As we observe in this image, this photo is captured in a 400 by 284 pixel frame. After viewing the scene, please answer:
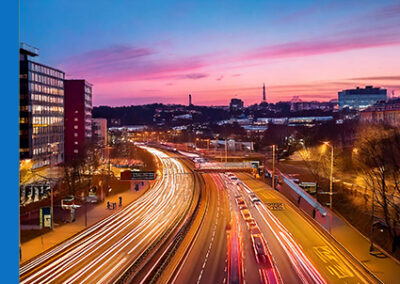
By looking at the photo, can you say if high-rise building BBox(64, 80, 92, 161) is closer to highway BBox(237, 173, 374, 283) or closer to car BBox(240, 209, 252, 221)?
highway BBox(237, 173, 374, 283)

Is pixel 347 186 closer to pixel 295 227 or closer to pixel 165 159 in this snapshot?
pixel 295 227

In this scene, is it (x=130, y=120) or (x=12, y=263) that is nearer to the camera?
(x=12, y=263)

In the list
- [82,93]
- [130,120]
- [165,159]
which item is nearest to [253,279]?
[165,159]

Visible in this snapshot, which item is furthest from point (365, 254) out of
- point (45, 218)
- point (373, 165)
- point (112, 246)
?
point (45, 218)

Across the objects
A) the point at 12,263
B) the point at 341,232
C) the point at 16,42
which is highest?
the point at 16,42

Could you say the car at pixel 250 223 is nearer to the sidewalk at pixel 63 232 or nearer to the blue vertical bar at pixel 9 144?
the sidewalk at pixel 63 232

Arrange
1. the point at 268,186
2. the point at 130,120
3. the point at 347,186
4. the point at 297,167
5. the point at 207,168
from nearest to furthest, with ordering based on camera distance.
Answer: the point at 347,186 → the point at 268,186 → the point at 207,168 → the point at 297,167 → the point at 130,120

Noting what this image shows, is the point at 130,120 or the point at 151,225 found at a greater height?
the point at 130,120
